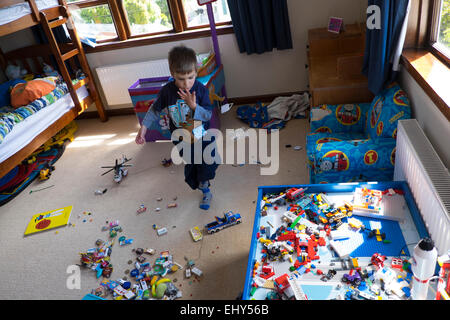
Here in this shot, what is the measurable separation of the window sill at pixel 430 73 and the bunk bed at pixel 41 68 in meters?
2.87

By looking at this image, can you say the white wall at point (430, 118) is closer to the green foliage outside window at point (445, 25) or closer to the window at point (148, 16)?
the green foliage outside window at point (445, 25)

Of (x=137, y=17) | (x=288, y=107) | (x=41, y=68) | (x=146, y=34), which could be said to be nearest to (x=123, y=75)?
(x=146, y=34)

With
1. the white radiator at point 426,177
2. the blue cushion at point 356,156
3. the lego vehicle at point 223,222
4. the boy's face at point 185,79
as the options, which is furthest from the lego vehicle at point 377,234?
the boy's face at point 185,79

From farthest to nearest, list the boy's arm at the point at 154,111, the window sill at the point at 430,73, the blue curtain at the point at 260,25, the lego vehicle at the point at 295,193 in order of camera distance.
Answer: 1. the blue curtain at the point at 260,25
2. the boy's arm at the point at 154,111
3. the lego vehicle at the point at 295,193
4. the window sill at the point at 430,73

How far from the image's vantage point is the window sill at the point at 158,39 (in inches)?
137

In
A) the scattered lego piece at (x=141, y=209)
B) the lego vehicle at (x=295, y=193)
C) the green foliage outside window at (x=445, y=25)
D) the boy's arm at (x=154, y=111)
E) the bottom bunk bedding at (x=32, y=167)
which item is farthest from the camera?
the bottom bunk bedding at (x=32, y=167)

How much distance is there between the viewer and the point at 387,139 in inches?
76.7

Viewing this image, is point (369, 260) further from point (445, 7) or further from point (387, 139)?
point (445, 7)

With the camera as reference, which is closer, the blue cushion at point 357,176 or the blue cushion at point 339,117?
the blue cushion at point 357,176

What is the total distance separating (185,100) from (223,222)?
821mm

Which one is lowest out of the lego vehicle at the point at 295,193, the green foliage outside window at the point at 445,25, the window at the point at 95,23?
the lego vehicle at the point at 295,193

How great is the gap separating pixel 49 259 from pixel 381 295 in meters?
2.01

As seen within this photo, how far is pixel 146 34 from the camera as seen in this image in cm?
371
